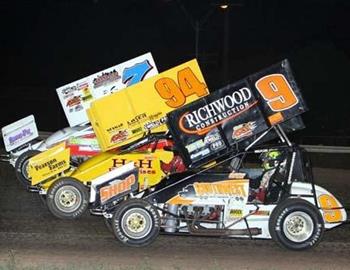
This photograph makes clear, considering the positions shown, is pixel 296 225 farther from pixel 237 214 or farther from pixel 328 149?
pixel 328 149

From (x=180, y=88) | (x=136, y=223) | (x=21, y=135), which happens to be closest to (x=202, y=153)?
(x=136, y=223)

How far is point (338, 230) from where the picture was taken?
9750mm

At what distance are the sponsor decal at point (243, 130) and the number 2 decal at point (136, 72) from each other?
12.9ft

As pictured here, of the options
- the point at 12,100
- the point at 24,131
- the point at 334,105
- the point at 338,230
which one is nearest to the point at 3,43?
the point at 12,100

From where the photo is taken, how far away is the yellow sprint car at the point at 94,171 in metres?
9.59

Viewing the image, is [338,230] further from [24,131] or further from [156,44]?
[156,44]

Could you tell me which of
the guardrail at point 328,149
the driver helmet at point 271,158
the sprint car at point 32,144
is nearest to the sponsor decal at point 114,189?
the driver helmet at point 271,158

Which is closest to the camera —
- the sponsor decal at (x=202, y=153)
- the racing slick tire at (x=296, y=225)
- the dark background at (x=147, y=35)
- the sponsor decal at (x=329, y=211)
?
the racing slick tire at (x=296, y=225)

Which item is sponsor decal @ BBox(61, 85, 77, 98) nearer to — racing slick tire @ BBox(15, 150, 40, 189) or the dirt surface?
racing slick tire @ BBox(15, 150, 40, 189)

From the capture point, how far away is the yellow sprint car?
378 inches

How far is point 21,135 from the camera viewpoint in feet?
42.5

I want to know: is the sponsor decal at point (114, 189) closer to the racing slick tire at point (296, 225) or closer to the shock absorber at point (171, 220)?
the shock absorber at point (171, 220)

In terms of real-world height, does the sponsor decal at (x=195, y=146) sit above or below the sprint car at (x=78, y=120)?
below

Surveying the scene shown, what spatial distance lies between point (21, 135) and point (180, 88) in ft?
12.4
